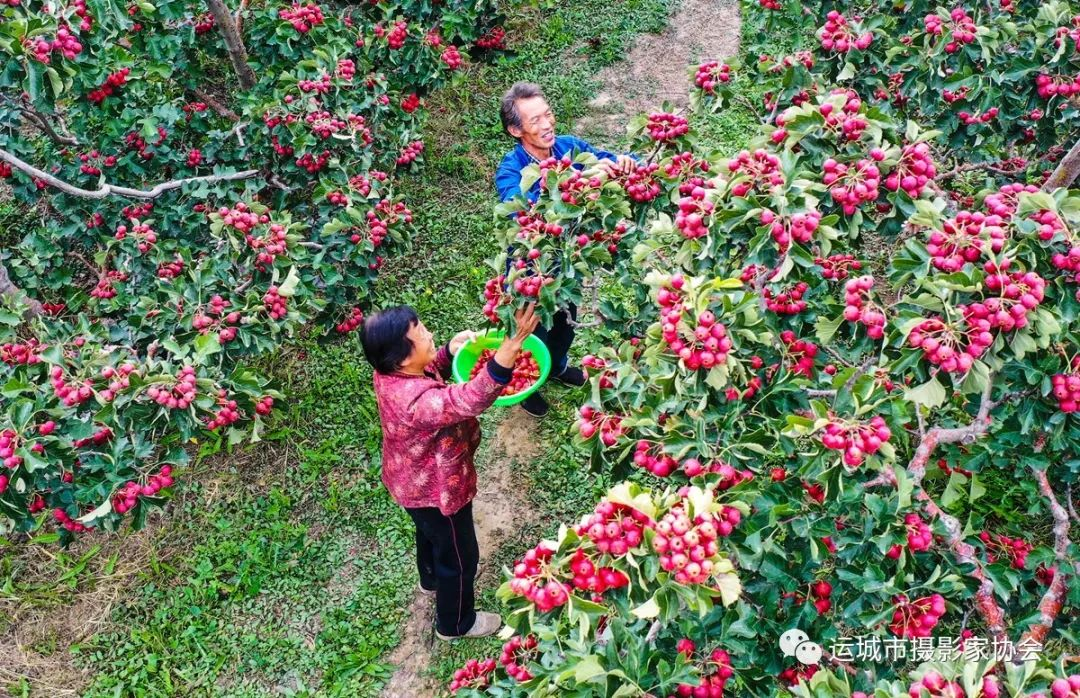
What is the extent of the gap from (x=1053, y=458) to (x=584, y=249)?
72.0 inches

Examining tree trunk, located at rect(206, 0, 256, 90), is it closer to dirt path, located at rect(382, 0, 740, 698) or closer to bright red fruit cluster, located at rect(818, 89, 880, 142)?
dirt path, located at rect(382, 0, 740, 698)

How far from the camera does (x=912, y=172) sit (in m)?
2.61

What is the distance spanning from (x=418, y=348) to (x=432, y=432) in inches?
13.4

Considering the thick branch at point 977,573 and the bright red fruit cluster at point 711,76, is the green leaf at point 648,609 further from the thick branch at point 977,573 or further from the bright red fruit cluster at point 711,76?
the bright red fruit cluster at point 711,76

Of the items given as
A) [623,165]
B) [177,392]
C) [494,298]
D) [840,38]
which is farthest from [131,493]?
[840,38]

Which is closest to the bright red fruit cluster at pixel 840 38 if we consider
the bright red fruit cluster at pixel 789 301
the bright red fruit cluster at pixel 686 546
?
the bright red fruit cluster at pixel 789 301

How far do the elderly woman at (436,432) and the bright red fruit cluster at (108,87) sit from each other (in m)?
2.29

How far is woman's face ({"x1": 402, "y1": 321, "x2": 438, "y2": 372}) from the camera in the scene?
310cm

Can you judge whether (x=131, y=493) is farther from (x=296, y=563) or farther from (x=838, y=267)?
(x=838, y=267)

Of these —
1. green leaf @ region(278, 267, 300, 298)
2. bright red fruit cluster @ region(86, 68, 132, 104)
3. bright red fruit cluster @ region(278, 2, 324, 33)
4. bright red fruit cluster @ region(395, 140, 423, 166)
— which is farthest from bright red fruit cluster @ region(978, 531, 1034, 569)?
bright red fruit cluster @ region(86, 68, 132, 104)

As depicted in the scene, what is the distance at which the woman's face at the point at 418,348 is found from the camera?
3104mm

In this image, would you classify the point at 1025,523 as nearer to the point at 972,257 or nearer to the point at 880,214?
the point at 880,214

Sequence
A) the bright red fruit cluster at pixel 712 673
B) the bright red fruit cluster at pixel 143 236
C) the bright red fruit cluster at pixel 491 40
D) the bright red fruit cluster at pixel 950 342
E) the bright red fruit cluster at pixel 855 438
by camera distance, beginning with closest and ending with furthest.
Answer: the bright red fruit cluster at pixel 950 342
the bright red fruit cluster at pixel 855 438
the bright red fruit cluster at pixel 712 673
the bright red fruit cluster at pixel 143 236
the bright red fruit cluster at pixel 491 40

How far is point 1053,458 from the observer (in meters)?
2.91
